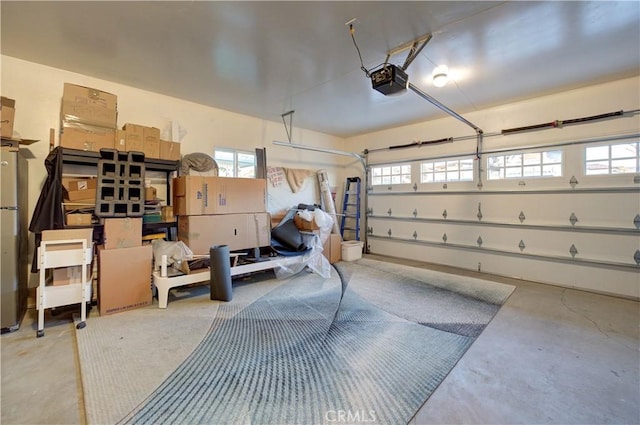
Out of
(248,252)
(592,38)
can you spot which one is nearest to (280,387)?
(248,252)

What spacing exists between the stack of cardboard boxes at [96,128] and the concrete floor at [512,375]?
6.13 feet

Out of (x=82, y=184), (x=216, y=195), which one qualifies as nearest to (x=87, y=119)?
(x=82, y=184)

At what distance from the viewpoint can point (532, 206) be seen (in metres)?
4.14

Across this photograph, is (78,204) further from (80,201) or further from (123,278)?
(123,278)

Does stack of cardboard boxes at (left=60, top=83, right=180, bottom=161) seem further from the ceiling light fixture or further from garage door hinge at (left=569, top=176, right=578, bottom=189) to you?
garage door hinge at (left=569, top=176, right=578, bottom=189)

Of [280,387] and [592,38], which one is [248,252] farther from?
[592,38]

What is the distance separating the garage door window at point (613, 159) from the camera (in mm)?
3406

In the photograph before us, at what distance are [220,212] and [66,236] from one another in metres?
1.54

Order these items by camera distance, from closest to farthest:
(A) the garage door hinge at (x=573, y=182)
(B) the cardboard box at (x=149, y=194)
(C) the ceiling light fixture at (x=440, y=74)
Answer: (C) the ceiling light fixture at (x=440, y=74) → (B) the cardboard box at (x=149, y=194) → (A) the garage door hinge at (x=573, y=182)

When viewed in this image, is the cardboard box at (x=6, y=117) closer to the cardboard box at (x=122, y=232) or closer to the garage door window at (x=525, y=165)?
the cardboard box at (x=122, y=232)

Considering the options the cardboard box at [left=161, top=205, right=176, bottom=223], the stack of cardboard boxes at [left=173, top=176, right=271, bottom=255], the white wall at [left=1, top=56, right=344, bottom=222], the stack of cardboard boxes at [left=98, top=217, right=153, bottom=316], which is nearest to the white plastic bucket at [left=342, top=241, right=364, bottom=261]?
the stack of cardboard boxes at [left=173, top=176, right=271, bottom=255]

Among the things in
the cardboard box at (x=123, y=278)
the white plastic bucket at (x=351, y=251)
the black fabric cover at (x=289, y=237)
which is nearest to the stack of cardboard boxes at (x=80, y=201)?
the cardboard box at (x=123, y=278)

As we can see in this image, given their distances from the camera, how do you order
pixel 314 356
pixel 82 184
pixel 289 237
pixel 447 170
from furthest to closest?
pixel 447 170, pixel 289 237, pixel 82 184, pixel 314 356

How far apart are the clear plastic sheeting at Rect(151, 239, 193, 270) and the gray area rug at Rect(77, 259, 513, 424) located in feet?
1.80
